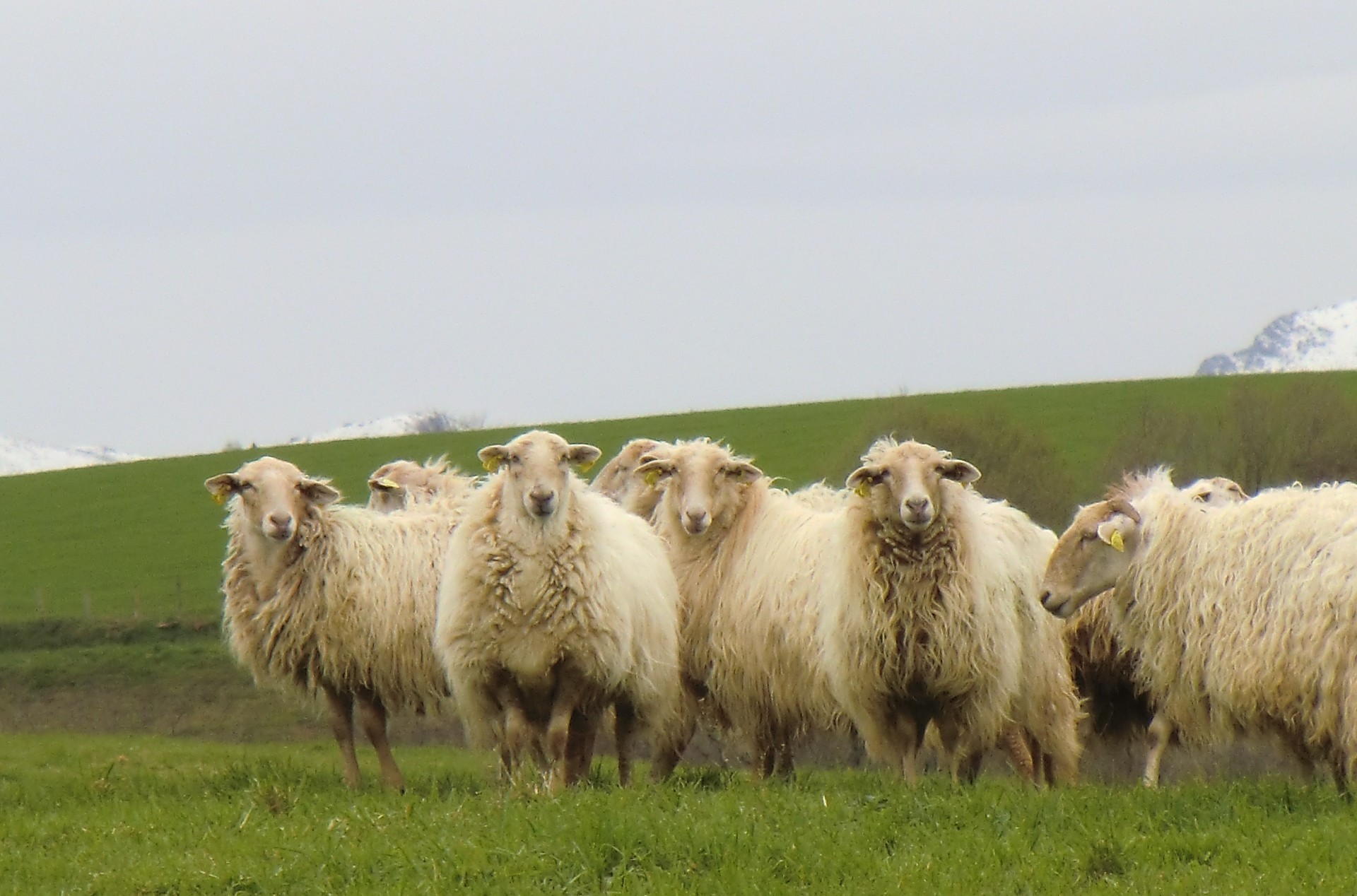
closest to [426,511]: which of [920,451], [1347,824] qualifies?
[920,451]

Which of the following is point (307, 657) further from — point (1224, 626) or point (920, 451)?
point (1224, 626)

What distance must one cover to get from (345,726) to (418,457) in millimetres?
32814

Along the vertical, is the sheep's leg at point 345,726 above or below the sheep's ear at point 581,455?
below

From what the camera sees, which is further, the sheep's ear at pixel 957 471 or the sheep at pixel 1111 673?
the sheep at pixel 1111 673

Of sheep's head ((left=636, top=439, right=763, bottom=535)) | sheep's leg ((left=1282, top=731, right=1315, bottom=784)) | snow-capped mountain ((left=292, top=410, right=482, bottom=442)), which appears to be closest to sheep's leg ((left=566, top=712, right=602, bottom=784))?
sheep's head ((left=636, top=439, right=763, bottom=535))

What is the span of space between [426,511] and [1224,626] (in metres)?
6.20

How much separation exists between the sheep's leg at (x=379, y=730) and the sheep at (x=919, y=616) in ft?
10.7

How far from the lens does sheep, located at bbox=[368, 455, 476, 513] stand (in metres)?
13.6

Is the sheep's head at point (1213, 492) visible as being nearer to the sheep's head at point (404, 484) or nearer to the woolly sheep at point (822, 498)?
the woolly sheep at point (822, 498)

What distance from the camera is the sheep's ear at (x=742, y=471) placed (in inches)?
480

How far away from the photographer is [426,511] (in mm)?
12672

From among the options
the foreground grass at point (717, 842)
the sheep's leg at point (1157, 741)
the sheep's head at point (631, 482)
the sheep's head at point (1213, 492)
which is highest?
the sheep's head at point (631, 482)

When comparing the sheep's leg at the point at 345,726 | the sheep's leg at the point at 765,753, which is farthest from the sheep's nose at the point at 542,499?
the sheep's leg at the point at 765,753

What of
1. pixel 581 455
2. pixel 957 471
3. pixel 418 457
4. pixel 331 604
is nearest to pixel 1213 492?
pixel 957 471
